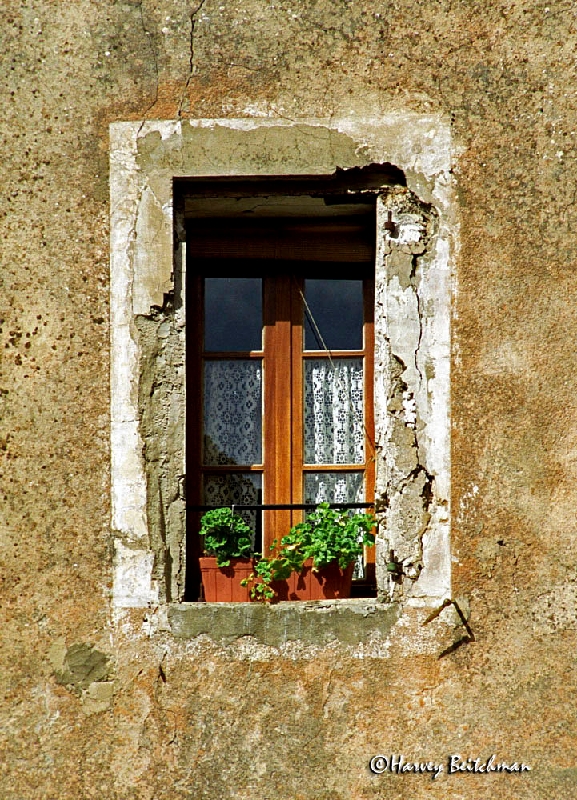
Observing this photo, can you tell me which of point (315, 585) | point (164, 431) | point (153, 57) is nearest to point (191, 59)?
point (153, 57)

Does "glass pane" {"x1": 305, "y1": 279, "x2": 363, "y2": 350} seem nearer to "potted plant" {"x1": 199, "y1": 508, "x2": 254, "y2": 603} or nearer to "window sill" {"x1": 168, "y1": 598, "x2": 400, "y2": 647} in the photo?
"potted plant" {"x1": 199, "y1": 508, "x2": 254, "y2": 603}

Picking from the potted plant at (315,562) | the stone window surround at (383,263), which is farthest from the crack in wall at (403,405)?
the potted plant at (315,562)

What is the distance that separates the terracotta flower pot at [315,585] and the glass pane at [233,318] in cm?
111

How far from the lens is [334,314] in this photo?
3.89 meters

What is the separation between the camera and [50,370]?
3383 millimetres

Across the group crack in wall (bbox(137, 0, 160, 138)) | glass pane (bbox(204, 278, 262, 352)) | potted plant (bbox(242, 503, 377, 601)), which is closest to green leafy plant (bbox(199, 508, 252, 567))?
potted plant (bbox(242, 503, 377, 601))

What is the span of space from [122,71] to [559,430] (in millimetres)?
2415

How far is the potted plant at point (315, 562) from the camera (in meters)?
3.38

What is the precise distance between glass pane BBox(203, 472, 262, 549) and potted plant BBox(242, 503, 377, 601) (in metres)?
0.34

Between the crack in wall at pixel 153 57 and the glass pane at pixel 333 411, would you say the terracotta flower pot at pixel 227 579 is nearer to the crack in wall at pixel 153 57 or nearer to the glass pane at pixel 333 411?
the glass pane at pixel 333 411

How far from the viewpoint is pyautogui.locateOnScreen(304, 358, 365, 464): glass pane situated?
3824mm

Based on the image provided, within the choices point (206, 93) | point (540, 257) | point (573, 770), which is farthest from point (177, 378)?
point (573, 770)

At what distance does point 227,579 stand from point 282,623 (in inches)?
12.6

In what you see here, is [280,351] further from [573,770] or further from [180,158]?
[573,770]
